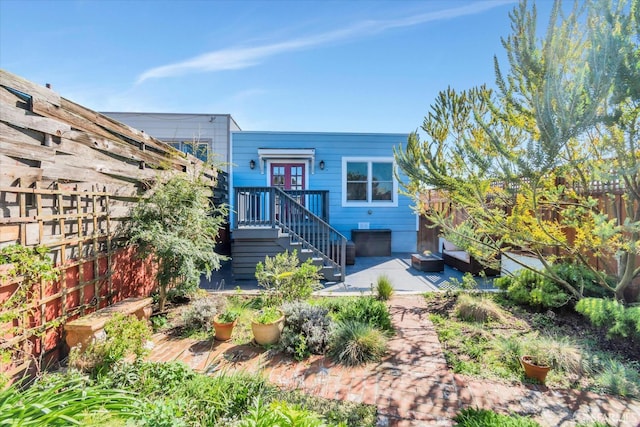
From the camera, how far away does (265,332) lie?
361 centimetres

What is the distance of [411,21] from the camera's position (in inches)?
235

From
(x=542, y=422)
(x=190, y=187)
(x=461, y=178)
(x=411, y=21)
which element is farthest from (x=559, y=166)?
(x=190, y=187)

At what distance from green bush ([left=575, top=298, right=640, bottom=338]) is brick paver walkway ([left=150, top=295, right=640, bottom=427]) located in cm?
115

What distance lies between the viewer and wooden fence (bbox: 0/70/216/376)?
2600 mm

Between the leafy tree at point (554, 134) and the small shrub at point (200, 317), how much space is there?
12.0 ft

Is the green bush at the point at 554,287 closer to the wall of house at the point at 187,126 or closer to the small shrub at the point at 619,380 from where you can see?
the small shrub at the point at 619,380

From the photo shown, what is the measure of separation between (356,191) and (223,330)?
6.96 metres

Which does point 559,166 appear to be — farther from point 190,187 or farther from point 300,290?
point 190,187

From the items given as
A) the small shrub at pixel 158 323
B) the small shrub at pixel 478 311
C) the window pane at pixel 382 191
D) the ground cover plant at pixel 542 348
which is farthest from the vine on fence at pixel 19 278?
the window pane at pixel 382 191

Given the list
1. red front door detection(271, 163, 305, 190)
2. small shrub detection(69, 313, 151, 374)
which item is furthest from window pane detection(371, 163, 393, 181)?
small shrub detection(69, 313, 151, 374)

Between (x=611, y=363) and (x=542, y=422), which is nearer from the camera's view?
(x=542, y=422)

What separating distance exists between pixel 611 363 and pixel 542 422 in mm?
1500

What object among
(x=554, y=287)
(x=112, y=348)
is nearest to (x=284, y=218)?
(x=112, y=348)

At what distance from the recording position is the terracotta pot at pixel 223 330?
12.3ft
